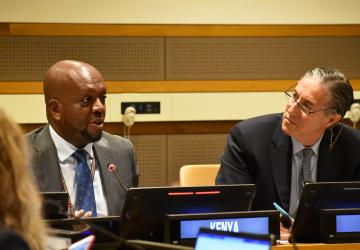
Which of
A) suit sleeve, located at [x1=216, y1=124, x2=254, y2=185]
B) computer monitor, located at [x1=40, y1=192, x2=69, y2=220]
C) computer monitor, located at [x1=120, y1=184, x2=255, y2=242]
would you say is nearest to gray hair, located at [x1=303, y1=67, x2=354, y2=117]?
suit sleeve, located at [x1=216, y1=124, x2=254, y2=185]

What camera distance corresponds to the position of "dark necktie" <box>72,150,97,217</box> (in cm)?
339

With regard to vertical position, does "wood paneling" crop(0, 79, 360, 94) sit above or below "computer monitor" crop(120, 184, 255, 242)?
above

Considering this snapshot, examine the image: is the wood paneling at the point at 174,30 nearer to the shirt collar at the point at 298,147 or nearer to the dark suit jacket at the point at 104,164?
the dark suit jacket at the point at 104,164

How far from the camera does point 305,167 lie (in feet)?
12.3

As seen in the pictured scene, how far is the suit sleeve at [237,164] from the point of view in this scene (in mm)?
3717

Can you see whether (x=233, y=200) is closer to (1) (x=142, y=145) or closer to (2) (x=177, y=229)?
(2) (x=177, y=229)

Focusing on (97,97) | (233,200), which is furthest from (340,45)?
(233,200)

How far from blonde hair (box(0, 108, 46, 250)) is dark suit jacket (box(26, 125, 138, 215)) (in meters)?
1.56

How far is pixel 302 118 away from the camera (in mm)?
3754

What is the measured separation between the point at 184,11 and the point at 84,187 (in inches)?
101

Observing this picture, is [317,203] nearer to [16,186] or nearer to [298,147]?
[298,147]

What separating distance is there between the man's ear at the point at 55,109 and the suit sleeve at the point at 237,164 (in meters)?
0.92

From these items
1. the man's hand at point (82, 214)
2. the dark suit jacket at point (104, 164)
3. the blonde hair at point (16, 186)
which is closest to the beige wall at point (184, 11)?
the dark suit jacket at point (104, 164)

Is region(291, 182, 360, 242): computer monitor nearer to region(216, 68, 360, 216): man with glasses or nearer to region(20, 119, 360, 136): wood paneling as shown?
region(216, 68, 360, 216): man with glasses
